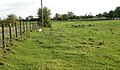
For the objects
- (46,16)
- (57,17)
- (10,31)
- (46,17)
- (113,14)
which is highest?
(113,14)

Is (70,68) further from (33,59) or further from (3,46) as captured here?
(3,46)

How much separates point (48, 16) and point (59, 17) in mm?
90299

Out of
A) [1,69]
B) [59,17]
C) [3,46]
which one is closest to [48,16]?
[3,46]

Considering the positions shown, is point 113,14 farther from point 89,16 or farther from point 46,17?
point 46,17

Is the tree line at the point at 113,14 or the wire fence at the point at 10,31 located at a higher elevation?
the tree line at the point at 113,14

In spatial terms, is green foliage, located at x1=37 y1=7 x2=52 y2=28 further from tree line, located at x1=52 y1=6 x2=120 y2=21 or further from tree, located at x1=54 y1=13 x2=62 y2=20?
tree, located at x1=54 y1=13 x2=62 y2=20

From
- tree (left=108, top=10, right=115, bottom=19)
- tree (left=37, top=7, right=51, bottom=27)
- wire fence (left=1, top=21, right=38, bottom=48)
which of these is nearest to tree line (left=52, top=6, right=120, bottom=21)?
tree (left=108, top=10, right=115, bottom=19)

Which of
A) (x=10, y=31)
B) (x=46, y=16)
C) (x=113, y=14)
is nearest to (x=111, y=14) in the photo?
(x=113, y=14)

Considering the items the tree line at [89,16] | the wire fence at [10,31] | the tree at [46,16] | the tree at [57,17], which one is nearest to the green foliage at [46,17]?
the tree at [46,16]

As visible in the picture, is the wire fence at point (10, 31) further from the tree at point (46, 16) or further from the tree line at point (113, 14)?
the tree line at point (113, 14)

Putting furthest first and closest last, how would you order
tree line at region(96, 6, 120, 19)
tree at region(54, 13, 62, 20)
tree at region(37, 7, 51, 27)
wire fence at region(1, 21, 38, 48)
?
tree at region(54, 13, 62, 20) < tree line at region(96, 6, 120, 19) < tree at region(37, 7, 51, 27) < wire fence at region(1, 21, 38, 48)

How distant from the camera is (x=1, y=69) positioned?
10.3 meters

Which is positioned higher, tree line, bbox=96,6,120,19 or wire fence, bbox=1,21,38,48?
tree line, bbox=96,6,120,19

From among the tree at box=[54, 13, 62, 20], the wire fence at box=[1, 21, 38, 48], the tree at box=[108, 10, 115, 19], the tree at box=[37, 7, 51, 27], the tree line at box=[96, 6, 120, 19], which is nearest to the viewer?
the wire fence at box=[1, 21, 38, 48]
